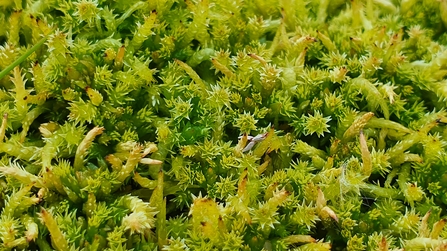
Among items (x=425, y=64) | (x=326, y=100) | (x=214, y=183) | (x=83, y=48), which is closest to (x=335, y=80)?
(x=326, y=100)

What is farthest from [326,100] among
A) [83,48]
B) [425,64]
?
[83,48]

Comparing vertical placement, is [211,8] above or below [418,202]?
above

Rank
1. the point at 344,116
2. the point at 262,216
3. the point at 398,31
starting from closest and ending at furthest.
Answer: the point at 262,216
the point at 344,116
the point at 398,31

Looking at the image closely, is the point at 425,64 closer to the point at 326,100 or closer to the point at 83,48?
the point at 326,100

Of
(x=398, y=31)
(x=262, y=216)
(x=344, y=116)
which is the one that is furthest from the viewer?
(x=398, y=31)

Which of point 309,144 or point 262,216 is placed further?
point 309,144

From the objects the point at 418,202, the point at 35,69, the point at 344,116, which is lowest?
the point at 418,202
